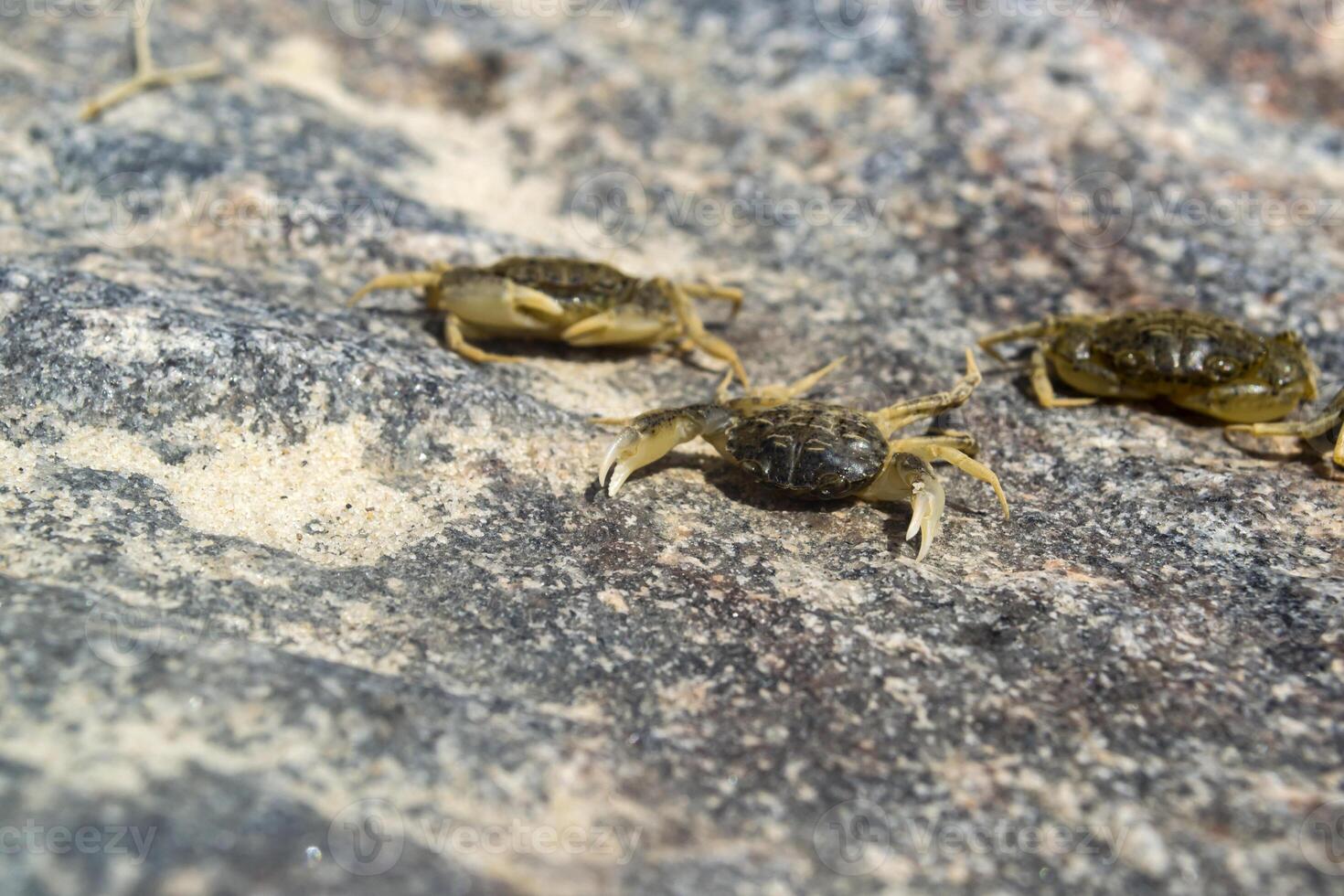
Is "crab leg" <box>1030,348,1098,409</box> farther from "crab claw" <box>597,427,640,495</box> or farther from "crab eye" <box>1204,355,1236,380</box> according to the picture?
"crab claw" <box>597,427,640,495</box>

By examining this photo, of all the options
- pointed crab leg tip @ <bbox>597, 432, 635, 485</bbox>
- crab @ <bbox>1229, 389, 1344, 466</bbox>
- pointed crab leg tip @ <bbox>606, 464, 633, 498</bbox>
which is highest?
crab @ <bbox>1229, 389, 1344, 466</bbox>

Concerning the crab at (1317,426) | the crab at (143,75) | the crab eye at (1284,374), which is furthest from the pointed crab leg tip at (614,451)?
the crab at (143,75)

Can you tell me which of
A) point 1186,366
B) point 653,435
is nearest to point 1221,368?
point 1186,366

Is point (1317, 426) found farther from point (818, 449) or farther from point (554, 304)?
point (554, 304)

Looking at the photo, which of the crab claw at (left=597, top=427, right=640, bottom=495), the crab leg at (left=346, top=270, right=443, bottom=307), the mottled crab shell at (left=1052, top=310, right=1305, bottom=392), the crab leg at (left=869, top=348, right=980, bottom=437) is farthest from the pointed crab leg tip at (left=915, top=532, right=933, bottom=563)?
the crab leg at (left=346, top=270, right=443, bottom=307)

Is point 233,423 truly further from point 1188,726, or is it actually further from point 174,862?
point 1188,726

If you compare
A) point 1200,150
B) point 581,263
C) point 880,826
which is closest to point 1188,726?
point 880,826
